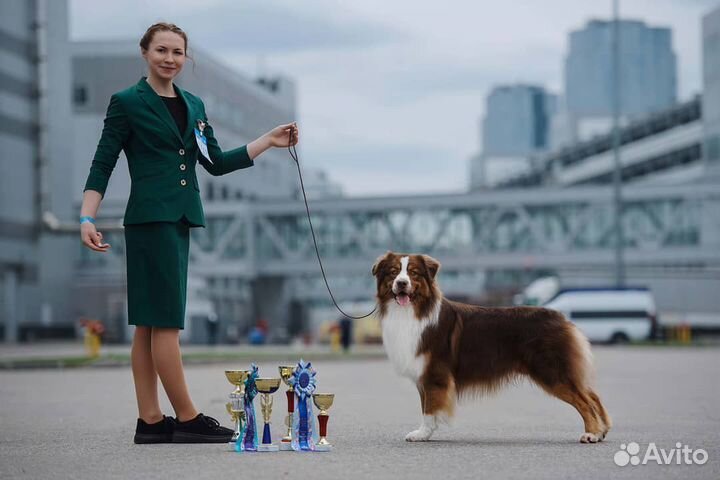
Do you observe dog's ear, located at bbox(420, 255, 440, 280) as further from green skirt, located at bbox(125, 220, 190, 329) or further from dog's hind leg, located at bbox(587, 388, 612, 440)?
green skirt, located at bbox(125, 220, 190, 329)

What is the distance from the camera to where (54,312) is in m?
72.1

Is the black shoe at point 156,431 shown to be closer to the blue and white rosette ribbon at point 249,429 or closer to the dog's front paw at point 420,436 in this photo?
the blue and white rosette ribbon at point 249,429

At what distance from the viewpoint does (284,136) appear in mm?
8438

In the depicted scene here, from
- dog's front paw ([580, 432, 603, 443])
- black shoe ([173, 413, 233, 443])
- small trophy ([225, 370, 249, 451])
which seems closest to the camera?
small trophy ([225, 370, 249, 451])

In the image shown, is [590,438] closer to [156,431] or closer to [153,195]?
[156,431]

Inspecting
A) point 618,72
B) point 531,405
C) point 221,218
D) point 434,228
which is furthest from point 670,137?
point 531,405

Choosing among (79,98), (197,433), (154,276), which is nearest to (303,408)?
(197,433)

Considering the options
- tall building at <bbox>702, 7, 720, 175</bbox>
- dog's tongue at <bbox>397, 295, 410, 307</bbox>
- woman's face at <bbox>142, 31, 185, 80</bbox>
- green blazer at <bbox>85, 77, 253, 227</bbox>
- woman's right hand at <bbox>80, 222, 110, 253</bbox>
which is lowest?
dog's tongue at <bbox>397, 295, 410, 307</bbox>

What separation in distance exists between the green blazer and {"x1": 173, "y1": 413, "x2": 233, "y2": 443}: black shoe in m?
1.31

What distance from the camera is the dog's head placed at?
8.89m

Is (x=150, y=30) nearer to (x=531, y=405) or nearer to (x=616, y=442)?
(x=616, y=442)

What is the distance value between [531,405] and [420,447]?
18.9 ft

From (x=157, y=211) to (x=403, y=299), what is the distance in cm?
Answer: 191

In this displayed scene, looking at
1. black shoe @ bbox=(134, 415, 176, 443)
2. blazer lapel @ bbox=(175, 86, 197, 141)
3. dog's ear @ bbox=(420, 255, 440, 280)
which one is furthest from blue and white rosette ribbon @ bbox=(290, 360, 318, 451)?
blazer lapel @ bbox=(175, 86, 197, 141)
